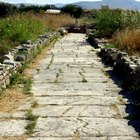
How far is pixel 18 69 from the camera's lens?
9.22m

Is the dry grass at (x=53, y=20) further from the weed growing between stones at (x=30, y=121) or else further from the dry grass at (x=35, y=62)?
the weed growing between stones at (x=30, y=121)

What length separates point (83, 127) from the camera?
527 cm

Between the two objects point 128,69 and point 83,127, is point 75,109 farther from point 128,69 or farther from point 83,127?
point 128,69

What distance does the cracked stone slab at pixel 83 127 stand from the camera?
504 centimetres

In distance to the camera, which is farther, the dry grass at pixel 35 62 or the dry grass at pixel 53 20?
the dry grass at pixel 53 20

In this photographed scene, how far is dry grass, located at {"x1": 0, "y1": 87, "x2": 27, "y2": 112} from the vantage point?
244 inches

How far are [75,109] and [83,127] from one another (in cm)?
87

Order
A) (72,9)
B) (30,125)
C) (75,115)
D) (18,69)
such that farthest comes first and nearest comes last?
(72,9)
(18,69)
(75,115)
(30,125)

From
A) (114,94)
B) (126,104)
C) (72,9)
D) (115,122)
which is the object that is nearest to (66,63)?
(114,94)

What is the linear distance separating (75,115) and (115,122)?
599 millimetres

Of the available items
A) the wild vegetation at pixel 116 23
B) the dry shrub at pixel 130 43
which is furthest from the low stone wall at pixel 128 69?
the wild vegetation at pixel 116 23

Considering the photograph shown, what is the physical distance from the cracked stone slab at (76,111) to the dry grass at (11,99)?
1.35 feet

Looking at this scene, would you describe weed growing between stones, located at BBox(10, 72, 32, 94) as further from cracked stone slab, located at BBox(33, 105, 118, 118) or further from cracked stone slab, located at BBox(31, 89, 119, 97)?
cracked stone slab, located at BBox(33, 105, 118, 118)

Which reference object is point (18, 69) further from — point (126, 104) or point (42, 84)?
point (126, 104)
